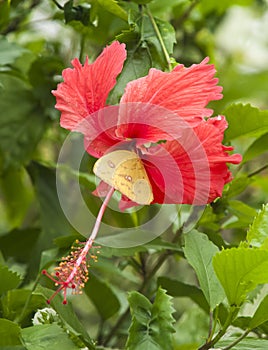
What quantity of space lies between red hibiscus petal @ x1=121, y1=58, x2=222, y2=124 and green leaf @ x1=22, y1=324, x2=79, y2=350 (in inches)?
9.5

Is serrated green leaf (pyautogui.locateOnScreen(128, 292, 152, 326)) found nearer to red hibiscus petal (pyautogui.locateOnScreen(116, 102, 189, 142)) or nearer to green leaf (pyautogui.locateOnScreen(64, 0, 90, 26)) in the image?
red hibiscus petal (pyautogui.locateOnScreen(116, 102, 189, 142))

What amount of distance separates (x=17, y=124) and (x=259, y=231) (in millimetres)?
562

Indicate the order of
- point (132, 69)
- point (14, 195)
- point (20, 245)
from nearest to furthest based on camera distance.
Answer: point (132, 69)
point (20, 245)
point (14, 195)

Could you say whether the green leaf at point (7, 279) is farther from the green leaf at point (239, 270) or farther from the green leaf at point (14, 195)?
the green leaf at point (14, 195)

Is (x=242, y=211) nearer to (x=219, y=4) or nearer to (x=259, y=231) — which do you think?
(x=259, y=231)

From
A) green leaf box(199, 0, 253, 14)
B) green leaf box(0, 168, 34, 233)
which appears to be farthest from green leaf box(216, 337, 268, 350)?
green leaf box(199, 0, 253, 14)

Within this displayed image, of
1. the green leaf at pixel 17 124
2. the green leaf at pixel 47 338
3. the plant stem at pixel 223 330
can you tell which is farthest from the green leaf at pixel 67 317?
the green leaf at pixel 17 124

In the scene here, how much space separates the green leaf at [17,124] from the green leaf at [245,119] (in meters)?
0.42

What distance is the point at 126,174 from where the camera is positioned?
0.63m

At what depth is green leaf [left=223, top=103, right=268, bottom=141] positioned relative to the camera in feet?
2.43

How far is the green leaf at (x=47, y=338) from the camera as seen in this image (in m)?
0.61

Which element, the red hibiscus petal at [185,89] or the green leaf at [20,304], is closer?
the red hibiscus petal at [185,89]

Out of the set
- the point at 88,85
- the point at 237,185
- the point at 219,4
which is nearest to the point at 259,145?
the point at 237,185

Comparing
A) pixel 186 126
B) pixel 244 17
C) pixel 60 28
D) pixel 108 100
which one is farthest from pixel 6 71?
pixel 244 17
